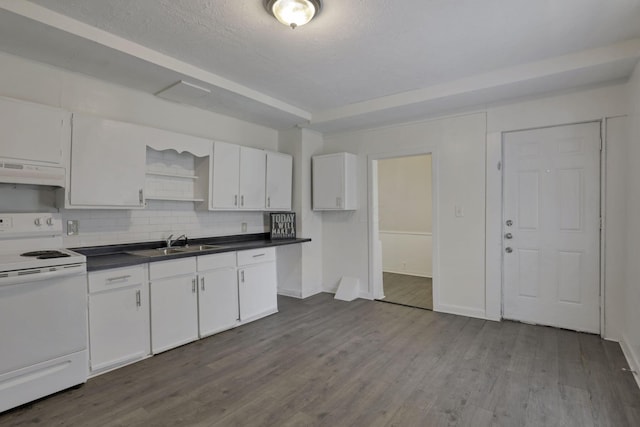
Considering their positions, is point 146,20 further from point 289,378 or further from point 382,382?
point 382,382

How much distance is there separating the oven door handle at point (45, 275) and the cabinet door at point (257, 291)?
5.00ft

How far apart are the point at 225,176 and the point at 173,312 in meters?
1.54

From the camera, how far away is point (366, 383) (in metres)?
2.41

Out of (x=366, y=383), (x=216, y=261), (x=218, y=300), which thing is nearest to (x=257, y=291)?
(x=218, y=300)

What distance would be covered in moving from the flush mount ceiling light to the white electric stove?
81.7 inches

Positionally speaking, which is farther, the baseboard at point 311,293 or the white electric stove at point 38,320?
the baseboard at point 311,293

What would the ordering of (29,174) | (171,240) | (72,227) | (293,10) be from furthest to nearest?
(171,240) → (72,227) → (29,174) → (293,10)

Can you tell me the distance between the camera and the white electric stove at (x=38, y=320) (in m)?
2.03

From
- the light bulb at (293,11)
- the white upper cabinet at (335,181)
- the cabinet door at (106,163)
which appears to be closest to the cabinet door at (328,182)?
the white upper cabinet at (335,181)

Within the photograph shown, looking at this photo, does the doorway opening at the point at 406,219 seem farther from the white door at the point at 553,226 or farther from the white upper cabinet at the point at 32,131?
the white upper cabinet at the point at 32,131

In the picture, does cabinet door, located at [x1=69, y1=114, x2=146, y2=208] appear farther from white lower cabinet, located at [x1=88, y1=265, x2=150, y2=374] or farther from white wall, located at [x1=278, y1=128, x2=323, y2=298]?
white wall, located at [x1=278, y1=128, x2=323, y2=298]

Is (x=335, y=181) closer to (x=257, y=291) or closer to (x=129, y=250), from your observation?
(x=257, y=291)

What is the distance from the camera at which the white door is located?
322 cm

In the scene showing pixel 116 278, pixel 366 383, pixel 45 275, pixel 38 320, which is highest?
pixel 45 275
